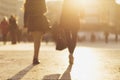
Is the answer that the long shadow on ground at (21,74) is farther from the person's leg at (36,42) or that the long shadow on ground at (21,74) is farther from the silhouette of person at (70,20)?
the silhouette of person at (70,20)

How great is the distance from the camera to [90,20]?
118m

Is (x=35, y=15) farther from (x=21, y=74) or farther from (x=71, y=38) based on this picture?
(x=21, y=74)

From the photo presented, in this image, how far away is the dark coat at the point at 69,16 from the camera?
385 inches

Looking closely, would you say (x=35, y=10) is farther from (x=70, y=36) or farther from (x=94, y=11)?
(x=94, y=11)

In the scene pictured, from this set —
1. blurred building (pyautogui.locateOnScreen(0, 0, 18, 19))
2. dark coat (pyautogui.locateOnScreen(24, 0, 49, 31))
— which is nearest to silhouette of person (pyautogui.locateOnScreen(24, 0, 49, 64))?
dark coat (pyautogui.locateOnScreen(24, 0, 49, 31))

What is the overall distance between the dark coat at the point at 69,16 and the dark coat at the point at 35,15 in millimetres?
435

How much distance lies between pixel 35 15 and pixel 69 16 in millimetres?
724

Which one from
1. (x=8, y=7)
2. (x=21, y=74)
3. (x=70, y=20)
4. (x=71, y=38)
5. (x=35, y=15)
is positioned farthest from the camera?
(x=8, y=7)

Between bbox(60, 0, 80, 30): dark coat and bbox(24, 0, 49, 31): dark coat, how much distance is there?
0.43 meters

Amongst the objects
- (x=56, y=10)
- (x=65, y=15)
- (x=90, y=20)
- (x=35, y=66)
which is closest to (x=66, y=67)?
(x=35, y=66)

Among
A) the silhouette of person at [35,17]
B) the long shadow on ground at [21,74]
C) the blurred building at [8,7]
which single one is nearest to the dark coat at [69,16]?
the silhouette of person at [35,17]

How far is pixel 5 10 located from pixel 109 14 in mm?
37348

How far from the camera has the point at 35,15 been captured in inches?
395

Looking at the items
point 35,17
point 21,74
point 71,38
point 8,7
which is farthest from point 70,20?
point 8,7
